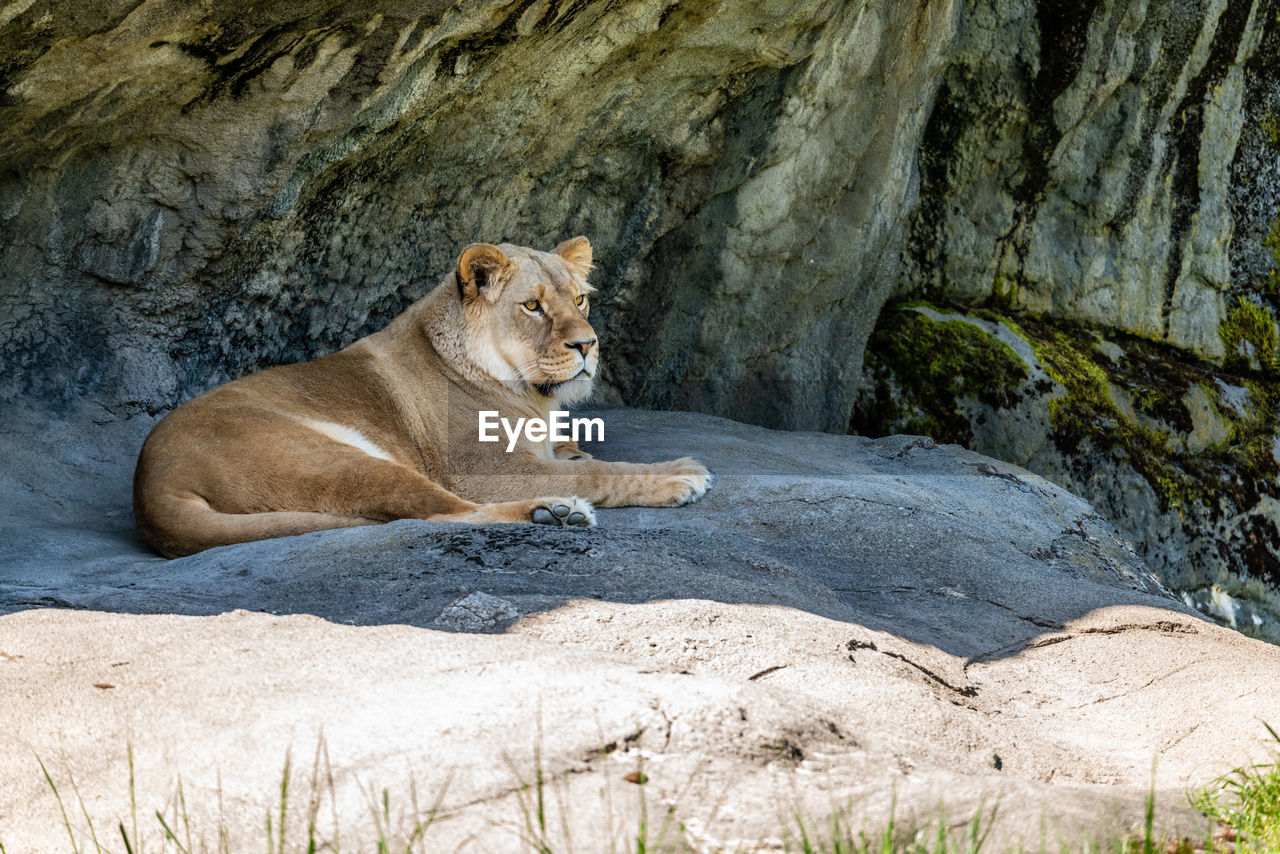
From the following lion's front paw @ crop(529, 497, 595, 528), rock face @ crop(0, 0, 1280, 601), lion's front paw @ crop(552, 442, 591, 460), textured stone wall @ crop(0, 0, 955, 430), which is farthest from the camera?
lion's front paw @ crop(552, 442, 591, 460)

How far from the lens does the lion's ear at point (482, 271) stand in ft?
18.6

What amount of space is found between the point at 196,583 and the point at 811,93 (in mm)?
4602

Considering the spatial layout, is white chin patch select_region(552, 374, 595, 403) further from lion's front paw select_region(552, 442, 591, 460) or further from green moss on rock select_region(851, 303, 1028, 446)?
green moss on rock select_region(851, 303, 1028, 446)

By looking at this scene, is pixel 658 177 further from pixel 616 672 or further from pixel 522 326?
pixel 616 672

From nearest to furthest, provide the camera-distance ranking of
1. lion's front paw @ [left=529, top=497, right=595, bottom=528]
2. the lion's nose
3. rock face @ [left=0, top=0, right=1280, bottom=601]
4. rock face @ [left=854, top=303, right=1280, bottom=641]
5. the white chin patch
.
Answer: lion's front paw @ [left=529, top=497, right=595, bottom=528], rock face @ [left=0, top=0, right=1280, bottom=601], the lion's nose, the white chin patch, rock face @ [left=854, top=303, right=1280, bottom=641]

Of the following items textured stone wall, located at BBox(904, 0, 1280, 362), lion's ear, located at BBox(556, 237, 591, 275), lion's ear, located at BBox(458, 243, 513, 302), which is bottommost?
lion's ear, located at BBox(458, 243, 513, 302)

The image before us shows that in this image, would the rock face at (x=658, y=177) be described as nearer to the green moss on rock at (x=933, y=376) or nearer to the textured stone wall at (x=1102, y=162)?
the textured stone wall at (x=1102, y=162)

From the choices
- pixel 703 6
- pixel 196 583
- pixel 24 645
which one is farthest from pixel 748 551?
pixel 703 6

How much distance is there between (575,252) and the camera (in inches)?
245

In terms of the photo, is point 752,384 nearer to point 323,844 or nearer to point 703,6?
Answer: point 703,6

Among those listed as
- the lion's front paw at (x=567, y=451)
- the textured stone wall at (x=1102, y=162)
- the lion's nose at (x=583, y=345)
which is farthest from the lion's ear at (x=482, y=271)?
the textured stone wall at (x=1102, y=162)

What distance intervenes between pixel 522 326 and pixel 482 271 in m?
0.32

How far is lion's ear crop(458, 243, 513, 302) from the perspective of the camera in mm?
5672

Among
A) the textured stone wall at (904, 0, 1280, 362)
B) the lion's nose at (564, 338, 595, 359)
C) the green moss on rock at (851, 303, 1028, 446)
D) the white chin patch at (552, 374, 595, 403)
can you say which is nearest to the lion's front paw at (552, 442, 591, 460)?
the white chin patch at (552, 374, 595, 403)
